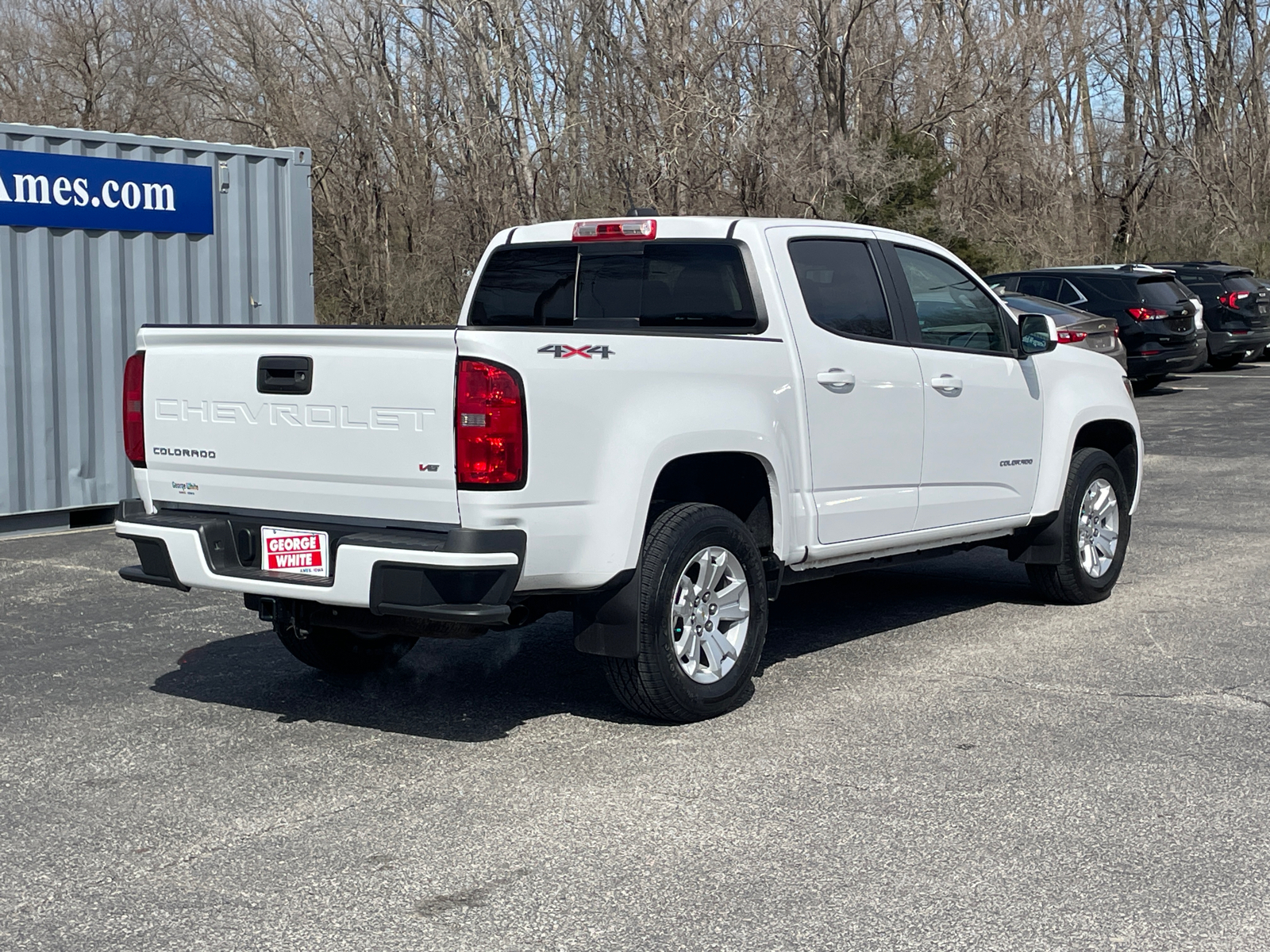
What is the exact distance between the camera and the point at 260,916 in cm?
394

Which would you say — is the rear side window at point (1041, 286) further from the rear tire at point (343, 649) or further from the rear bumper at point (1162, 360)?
the rear tire at point (343, 649)

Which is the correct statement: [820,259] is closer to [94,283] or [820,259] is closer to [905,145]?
[94,283]

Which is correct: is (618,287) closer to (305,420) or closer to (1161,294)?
(305,420)

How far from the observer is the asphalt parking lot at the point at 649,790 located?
3.90 m

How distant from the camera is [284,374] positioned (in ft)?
17.7

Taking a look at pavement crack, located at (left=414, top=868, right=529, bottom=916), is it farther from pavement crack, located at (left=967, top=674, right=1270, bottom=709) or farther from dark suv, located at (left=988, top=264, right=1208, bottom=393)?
dark suv, located at (left=988, top=264, right=1208, bottom=393)

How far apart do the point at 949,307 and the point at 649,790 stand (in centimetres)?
335

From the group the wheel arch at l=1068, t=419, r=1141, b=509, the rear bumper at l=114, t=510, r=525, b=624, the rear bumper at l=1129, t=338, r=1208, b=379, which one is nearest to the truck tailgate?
the rear bumper at l=114, t=510, r=525, b=624

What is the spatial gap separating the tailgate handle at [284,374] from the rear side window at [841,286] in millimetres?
2193

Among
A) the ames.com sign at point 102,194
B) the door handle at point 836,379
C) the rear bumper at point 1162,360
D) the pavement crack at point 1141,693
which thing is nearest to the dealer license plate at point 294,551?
the door handle at point 836,379

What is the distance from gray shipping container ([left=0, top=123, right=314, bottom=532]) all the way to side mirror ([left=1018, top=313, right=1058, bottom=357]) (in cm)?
729

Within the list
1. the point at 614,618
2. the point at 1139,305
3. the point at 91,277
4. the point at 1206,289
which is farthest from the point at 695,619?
the point at 1206,289

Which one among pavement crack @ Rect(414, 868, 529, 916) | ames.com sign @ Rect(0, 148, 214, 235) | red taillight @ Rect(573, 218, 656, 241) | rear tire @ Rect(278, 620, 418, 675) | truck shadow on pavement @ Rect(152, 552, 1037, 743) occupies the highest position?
ames.com sign @ Rect(0, 148, 214, 235)

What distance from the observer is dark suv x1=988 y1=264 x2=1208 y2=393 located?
2131 cm
